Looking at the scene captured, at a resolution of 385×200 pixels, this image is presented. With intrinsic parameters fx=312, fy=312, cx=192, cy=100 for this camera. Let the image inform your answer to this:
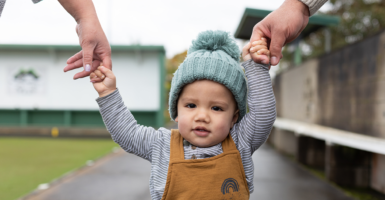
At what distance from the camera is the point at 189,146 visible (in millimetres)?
1472

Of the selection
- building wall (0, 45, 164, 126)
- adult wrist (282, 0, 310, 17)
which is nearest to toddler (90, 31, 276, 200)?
adult wrist (282, 0, 310, 17)

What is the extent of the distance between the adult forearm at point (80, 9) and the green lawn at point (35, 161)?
3326 mm

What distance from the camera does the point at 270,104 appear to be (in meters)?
1.36

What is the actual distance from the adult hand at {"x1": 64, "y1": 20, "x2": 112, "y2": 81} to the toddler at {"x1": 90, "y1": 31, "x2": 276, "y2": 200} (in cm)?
5

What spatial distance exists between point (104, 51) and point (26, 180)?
412 centimetres

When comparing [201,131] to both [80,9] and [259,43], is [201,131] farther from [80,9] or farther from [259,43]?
[80,9]

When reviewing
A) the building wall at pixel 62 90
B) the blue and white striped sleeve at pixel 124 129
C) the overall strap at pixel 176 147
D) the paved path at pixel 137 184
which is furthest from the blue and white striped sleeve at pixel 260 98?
the building wall at pixel 62 90

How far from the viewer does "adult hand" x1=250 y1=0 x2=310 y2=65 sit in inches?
49.9

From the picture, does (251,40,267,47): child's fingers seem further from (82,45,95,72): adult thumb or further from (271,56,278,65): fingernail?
(82,45,95,72): adult thumb

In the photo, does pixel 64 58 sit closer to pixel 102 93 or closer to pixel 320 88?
pixel 320 88

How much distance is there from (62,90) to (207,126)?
1104 centimetres

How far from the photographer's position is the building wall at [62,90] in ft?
37.1

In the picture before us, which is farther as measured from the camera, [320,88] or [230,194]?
[320,88]

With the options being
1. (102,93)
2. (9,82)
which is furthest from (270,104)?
(9,82)
